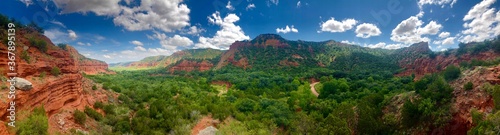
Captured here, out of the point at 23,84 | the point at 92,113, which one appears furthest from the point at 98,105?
the point at 23,84

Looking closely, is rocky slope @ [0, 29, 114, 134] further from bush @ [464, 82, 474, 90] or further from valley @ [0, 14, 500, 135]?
bush @ [464, 82, 474, 90]

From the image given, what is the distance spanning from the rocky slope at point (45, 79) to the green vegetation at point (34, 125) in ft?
2.41

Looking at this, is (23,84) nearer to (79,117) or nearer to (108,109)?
(79,117)

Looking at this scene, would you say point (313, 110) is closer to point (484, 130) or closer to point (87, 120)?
point (484, 130)

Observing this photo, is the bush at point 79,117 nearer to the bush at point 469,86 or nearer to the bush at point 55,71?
the bush at point 55,71

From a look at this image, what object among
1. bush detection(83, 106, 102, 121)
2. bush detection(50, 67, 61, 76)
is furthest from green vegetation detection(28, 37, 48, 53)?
bush detection(83, 106, 102, 121)

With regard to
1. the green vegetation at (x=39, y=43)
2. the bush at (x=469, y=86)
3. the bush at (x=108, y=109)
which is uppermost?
the green vegetation at (x=39, y=43)

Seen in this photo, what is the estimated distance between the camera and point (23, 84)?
1658 centimetres

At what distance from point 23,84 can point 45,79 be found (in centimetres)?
362

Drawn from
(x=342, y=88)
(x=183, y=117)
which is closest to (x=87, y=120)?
(x=183, y=117)

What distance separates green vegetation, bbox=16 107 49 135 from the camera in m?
14.7

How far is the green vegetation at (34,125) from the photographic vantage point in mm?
14727

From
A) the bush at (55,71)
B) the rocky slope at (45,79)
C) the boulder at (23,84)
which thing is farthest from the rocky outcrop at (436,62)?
the bush at (55,71)

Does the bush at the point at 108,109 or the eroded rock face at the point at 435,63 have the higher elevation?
the eroded rock face at the point at 435,63
